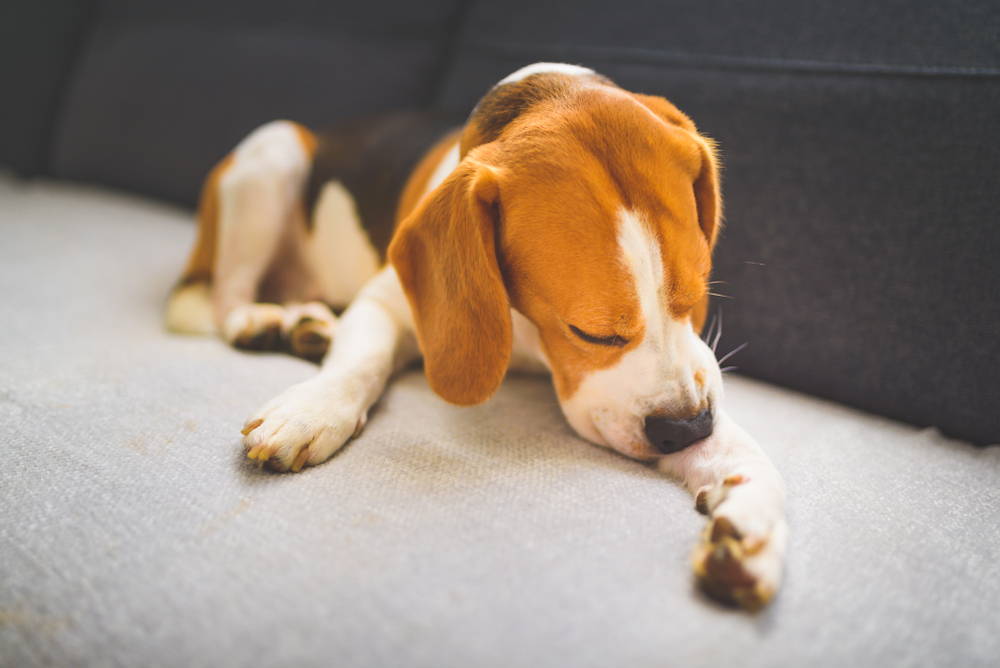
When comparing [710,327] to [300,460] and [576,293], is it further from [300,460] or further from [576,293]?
[300,460]

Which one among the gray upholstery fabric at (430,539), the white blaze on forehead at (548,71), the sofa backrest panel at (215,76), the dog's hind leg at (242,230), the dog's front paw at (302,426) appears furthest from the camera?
the sofa backrest panel at (215,76)

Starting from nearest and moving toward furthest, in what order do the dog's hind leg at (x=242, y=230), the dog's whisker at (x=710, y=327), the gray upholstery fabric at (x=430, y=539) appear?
1. the gray upholstery fabric at (x=430, y=539)
2. the dog's whisker at (x=710, y=327)
3. the dog's hind leg at (x=242, y=230)

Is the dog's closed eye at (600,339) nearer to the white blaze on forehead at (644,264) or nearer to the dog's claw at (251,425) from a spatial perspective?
the white blaze on forehead at (644,264)

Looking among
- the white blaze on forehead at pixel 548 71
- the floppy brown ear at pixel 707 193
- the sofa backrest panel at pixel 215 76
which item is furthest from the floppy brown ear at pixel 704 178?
the sofa backrest panel at pixel 215 76

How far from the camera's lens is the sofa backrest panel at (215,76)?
7.99 feet

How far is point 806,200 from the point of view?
1.53m

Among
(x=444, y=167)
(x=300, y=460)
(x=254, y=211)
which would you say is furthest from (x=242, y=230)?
(x=300, y=460)

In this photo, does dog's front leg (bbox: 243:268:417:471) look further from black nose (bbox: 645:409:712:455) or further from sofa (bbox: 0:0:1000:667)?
black nose (bbox: 645:409:712:455)

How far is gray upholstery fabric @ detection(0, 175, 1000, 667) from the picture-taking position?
2.25 feet

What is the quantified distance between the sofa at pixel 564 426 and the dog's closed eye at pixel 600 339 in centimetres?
19

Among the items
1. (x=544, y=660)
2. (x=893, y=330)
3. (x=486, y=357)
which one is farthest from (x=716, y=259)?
(x=544, y=660)

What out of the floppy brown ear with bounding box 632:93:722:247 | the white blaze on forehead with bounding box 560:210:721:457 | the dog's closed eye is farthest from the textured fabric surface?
the dog's closed eye

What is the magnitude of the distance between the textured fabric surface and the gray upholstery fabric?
17 cm

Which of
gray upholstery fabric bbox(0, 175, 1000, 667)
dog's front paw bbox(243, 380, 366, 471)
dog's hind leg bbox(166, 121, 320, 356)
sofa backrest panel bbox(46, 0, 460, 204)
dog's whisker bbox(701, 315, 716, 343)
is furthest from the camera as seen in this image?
sofa backrest panel bbox(46, 0, 460, 204)
